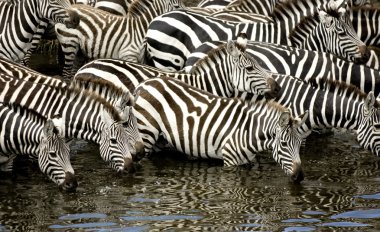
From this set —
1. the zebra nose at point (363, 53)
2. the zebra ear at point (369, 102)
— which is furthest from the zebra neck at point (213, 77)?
the zebra nose at point (363, 53)

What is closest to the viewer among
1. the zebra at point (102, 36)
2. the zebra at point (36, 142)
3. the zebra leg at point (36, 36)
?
the zebra at point (36, 142)

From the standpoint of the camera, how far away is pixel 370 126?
15.5 meters

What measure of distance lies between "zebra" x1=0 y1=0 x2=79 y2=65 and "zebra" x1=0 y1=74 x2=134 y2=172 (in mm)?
2706

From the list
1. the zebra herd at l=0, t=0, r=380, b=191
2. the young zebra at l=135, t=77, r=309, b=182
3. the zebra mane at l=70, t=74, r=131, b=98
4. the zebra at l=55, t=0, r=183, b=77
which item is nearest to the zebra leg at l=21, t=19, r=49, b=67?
the zebra herd at l=0, t=0, r=380, b=191

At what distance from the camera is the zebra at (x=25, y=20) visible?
1808cm

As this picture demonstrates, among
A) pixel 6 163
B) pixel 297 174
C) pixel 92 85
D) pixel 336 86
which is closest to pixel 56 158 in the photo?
pixel 6 163

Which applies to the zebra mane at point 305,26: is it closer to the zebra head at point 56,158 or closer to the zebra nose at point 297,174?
the zebra nose at point 297,174

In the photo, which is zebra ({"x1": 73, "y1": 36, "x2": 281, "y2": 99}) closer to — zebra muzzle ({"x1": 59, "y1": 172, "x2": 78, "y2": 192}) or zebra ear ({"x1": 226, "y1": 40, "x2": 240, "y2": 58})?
zebra ear ({"x1": 226, "y1": 40, "x2": 240, "y2": 58})

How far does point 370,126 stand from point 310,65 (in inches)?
76.5

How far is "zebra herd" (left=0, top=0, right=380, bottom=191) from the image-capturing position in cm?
1468

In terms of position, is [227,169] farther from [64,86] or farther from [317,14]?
[317,14]

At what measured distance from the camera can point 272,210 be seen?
526 inches

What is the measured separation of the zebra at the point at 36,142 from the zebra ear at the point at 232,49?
10.1ft

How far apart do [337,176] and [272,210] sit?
1872 mm
